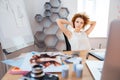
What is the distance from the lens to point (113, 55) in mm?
495

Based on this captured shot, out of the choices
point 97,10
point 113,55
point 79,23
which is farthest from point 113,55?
point 97,10

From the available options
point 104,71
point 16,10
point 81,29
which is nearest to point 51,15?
point 16,10

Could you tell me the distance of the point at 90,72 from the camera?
90 centimetres

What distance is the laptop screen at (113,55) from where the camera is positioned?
1.53ft

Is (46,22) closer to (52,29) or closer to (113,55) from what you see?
(52,29)

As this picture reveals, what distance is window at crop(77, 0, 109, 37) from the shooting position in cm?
302

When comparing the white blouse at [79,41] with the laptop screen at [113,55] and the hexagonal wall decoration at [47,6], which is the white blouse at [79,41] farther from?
the hexagonal wall decoration at [47,6]

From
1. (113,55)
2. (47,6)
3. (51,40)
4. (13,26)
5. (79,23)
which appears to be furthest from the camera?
(51,40)

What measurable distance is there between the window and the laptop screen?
257 cm

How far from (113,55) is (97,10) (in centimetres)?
272

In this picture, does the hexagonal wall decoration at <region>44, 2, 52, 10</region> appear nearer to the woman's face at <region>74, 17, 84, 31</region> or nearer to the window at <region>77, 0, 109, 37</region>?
the window at <region>77, 0, 109, 37</region>

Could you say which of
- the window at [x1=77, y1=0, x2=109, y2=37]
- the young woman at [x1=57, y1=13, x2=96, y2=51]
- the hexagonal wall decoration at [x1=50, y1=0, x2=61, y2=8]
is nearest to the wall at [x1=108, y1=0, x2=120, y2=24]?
the window at [x1=77, y1=0, x2=109, y2=37]

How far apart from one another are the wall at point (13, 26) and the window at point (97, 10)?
1241mm

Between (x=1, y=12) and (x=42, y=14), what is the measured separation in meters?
1.14
